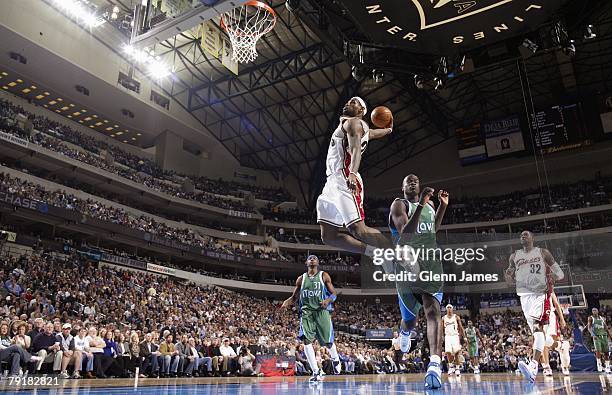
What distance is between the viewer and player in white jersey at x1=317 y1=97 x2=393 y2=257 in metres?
4.01

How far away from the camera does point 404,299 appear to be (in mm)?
4691

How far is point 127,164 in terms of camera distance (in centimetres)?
3198

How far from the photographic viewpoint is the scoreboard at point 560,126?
27.8 meters

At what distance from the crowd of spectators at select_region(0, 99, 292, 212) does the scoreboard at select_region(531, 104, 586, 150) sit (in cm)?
2037

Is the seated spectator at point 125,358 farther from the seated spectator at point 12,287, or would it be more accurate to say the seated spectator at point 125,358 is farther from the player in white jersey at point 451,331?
the player in white jersey at point 451,331

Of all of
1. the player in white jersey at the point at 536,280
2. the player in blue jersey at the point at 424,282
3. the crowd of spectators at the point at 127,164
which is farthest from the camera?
the crowd of spectators at the point at 127,164

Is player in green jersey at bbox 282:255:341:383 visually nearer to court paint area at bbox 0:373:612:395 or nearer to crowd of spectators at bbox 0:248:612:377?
court paint area at bbox 0:373:612:395

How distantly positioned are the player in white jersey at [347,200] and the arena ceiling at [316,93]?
766 inches

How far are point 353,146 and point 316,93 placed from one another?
27969 mm

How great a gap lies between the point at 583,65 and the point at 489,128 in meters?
6.80

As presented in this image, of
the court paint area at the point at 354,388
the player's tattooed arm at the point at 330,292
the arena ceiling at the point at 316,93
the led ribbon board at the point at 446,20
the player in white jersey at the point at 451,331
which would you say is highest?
the arena ceiling at the point at 316,93

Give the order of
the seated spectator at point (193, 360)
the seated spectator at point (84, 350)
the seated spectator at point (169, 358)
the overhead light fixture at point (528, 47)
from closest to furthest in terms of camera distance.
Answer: the seated spectator at point (84, 350)
the overhead light fixture at point (528, 47)
the seated spectator at point (169, 358)
the seated spectator at point (193, 360)

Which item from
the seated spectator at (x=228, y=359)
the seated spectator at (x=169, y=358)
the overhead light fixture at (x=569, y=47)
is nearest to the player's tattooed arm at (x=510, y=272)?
the overhead light fixture at (x=569, y=47)

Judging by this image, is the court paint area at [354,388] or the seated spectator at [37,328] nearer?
the court paint area at [354,388]
